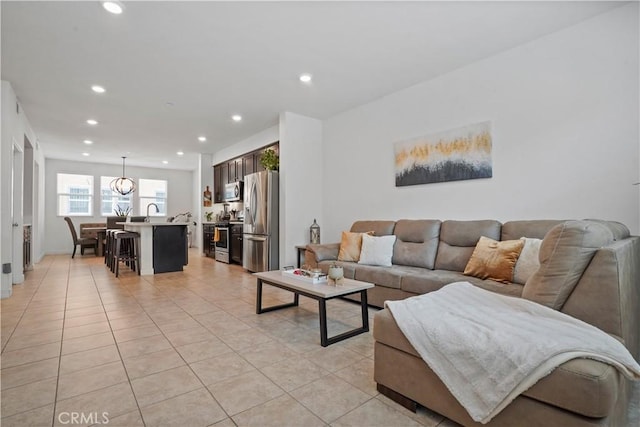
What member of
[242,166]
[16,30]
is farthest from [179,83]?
[242,166]

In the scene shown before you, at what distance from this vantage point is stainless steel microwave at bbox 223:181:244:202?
23.4ft

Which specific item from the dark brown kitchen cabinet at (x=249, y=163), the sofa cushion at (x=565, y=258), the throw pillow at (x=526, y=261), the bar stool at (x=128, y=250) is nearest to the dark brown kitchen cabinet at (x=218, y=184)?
the dark brown kitchen cabinet at (x=249, y=163)

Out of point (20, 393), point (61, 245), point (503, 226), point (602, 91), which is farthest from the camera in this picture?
point (61, 245)

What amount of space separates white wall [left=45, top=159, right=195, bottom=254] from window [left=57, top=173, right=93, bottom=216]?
12cm

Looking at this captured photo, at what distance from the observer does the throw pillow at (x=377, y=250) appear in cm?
378

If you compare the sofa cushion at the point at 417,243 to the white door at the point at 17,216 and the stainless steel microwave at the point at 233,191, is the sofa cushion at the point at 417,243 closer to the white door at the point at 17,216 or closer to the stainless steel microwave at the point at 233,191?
the stainless steel microwave at the point at 233,191

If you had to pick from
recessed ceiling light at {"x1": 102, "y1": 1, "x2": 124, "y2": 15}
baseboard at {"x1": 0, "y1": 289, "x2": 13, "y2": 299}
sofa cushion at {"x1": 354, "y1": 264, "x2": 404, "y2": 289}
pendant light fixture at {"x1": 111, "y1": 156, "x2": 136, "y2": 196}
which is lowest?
baseboard at {"x1": 0, "y1": 289, "x2": 13, "y2": 299}

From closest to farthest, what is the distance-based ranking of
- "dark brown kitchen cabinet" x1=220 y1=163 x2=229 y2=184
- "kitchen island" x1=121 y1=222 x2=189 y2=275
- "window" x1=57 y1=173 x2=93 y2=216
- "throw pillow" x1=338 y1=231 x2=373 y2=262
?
"throw pillow" x1=338 y1=231 x2=373 y2=262 → "kitchen island" x1=121 y1=222 x2=189 y2=275 → "dark brown kitchen cabinet" x1=220 y1=163 x2=229 y2=184 → "window" x1=57 y1=173 x2=93 y2=216

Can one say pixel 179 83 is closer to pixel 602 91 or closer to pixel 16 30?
pixel 16 30

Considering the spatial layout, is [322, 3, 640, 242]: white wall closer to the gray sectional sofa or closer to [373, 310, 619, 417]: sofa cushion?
the gray sectional sofa

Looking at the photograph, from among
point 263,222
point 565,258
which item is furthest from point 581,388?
point 263,222

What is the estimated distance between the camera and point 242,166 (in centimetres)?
720

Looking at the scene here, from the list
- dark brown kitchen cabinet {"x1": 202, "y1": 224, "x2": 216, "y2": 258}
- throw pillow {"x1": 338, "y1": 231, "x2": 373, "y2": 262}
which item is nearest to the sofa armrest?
throw pillow {"x1": 338, "y1": 231, "x2": 373, "y2": 262}

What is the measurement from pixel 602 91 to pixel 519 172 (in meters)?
0.91
